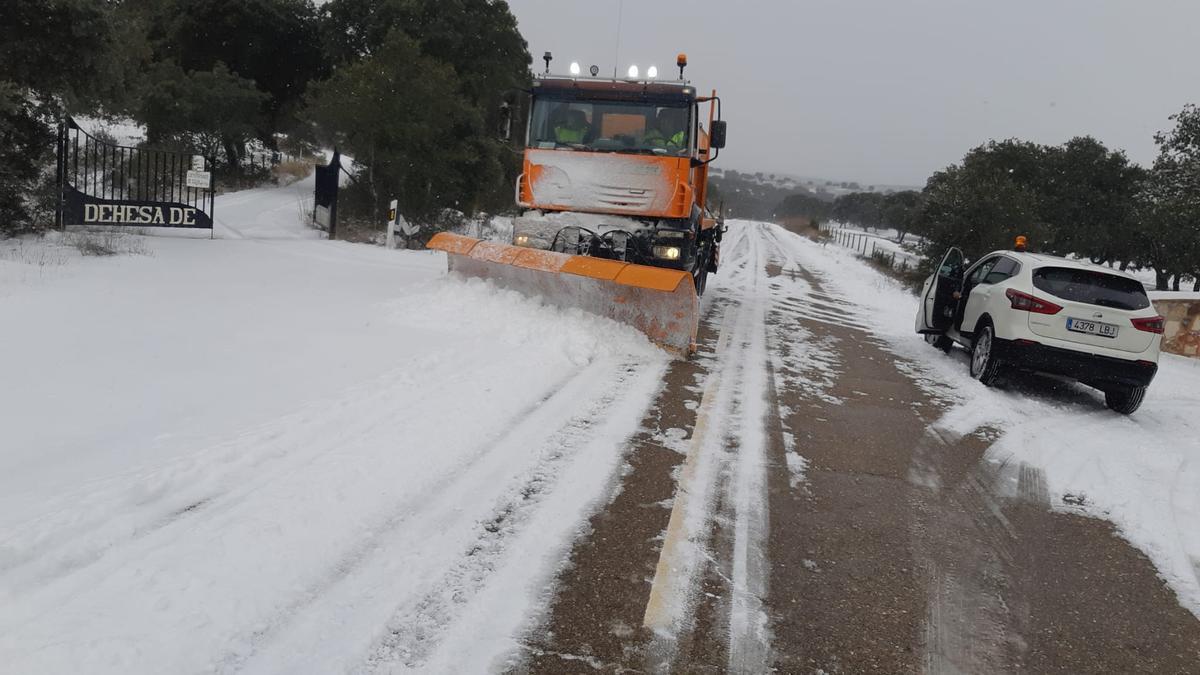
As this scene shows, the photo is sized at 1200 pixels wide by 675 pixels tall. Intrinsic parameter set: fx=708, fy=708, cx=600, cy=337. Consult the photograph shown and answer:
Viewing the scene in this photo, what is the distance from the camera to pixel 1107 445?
6.30 meters

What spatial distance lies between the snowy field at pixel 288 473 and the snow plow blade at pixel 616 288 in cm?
23

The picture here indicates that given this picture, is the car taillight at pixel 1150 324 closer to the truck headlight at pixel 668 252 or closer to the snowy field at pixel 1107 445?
the snowy field at pixel 1107 445

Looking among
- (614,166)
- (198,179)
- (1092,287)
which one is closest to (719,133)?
(614,166)

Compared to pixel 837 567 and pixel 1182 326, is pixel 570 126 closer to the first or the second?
pixel 837 567

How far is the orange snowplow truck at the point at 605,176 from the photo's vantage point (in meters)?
9.34

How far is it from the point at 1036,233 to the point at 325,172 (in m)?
20.3

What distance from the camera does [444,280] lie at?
998 centimetres

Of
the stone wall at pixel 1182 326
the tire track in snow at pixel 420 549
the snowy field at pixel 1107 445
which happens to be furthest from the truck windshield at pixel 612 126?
the stone wall at pixel 1182 326

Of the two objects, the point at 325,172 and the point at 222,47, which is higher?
the point at 222,47

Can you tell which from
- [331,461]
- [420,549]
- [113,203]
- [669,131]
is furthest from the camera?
[113,203]

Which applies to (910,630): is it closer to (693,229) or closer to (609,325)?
(609,325)

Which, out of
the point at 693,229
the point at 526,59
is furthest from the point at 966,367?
the point at 526,59

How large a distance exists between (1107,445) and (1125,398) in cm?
166

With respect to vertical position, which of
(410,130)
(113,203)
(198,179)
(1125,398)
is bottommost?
(1125,398)
